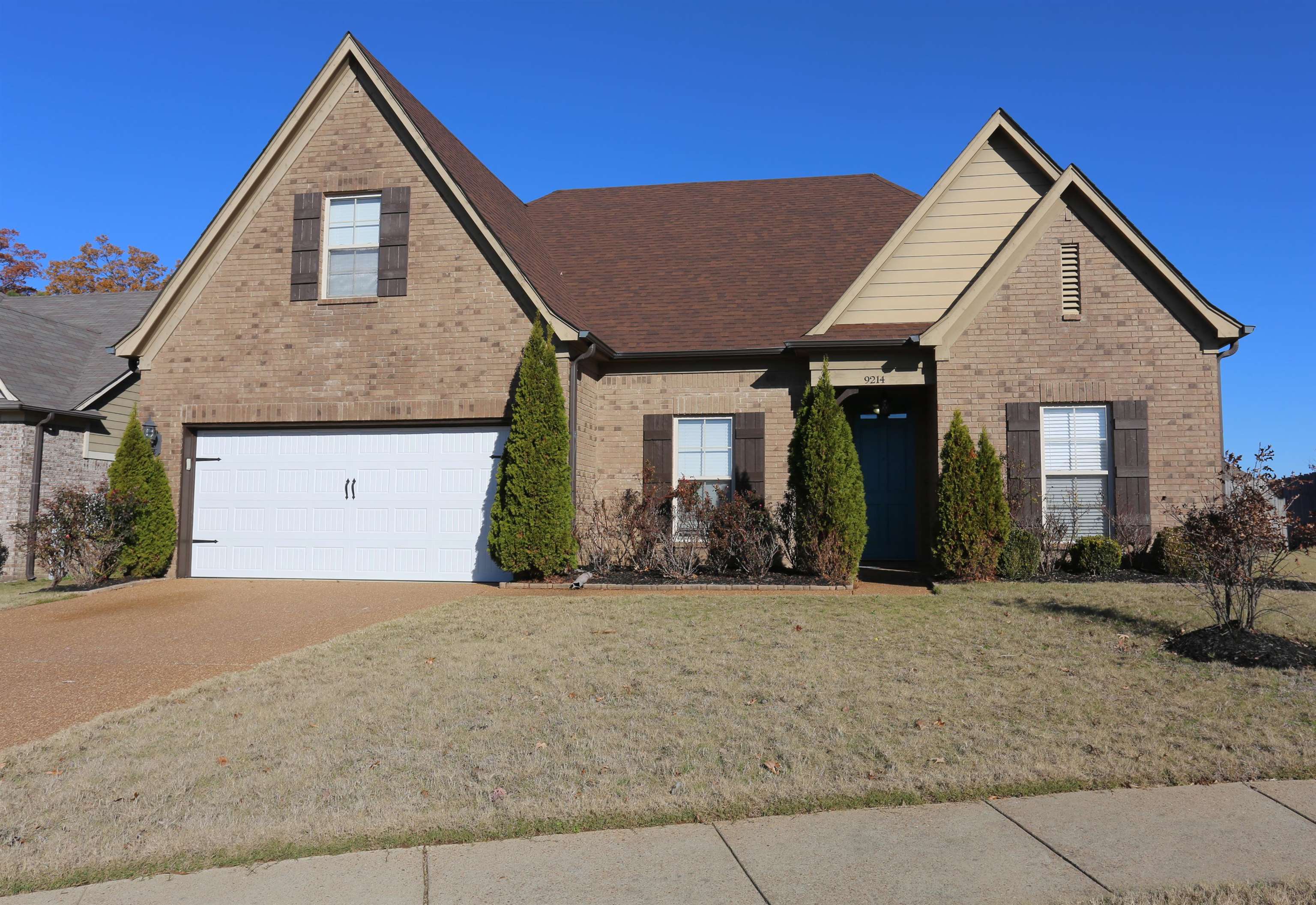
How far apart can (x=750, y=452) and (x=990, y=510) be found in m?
3.60

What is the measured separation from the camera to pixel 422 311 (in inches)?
523

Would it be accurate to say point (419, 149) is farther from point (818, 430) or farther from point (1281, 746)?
point (1281, 746)

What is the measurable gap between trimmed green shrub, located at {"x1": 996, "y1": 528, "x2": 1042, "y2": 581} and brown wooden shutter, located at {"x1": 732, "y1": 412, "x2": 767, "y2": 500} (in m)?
3.55

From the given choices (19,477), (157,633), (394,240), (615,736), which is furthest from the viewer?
(19,477)

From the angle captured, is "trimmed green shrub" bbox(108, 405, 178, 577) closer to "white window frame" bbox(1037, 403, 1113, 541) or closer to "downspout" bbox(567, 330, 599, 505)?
"downspout" bbox(567, 330, 599, 505)

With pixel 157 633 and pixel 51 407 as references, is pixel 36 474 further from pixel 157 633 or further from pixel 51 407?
pixel 157 633

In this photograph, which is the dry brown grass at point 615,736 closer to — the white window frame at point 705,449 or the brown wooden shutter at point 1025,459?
the brown wooden shutter at point 1025,459

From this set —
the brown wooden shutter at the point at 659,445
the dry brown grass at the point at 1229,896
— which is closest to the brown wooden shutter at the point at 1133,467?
the brown wooden shutter at the point at 659,445

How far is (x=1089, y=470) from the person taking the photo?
1257cm

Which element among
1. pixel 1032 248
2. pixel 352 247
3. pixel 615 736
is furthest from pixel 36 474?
pixel 1032 248

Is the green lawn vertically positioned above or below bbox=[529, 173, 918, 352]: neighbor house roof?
below

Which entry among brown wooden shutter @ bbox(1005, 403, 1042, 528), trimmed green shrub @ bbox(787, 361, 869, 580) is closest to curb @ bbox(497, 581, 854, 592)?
trimmed green shrub @ bbox(787, 361, 869, 580)

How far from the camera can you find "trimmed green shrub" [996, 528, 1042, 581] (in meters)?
11.9

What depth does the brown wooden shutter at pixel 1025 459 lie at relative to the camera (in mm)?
12453
